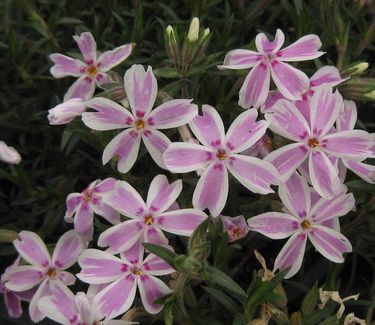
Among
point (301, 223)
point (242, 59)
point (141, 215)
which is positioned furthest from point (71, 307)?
point (242, 59)

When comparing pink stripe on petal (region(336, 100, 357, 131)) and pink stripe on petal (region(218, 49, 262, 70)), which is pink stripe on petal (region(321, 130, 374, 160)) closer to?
pink stripe on petal (region(336, 100, 357, 131))

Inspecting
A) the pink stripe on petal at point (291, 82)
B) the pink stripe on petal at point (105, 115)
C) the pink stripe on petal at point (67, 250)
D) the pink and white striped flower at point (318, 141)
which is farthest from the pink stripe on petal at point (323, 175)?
the pink stripe on petal at point (67, 250)

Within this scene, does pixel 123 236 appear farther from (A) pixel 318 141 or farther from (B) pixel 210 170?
(A) pixel 318 141

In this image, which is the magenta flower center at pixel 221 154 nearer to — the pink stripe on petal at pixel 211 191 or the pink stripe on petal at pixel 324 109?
the pink stripe on petal at pixel 211 191

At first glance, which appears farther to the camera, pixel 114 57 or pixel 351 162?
pixel 114 57

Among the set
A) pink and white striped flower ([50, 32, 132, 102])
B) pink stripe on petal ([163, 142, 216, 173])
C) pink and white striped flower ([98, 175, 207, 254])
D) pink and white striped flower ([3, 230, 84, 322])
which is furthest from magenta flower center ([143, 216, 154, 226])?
pink and white striped flower ([50, 32, 132, 102])
